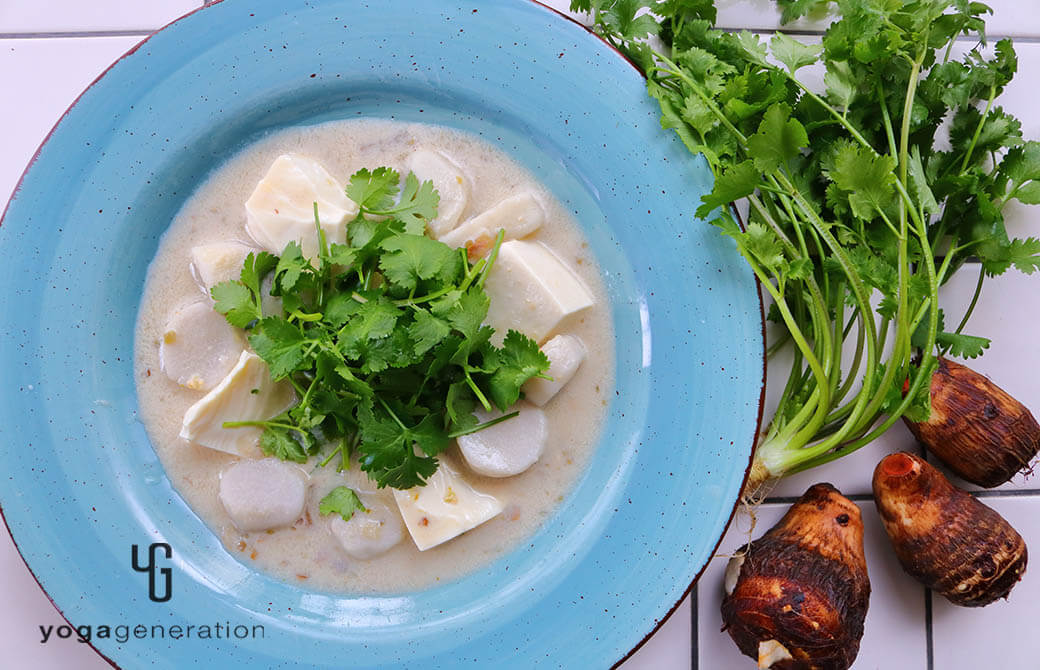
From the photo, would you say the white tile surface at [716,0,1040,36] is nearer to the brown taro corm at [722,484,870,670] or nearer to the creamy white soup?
the creamy white soup

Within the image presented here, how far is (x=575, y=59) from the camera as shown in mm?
1598

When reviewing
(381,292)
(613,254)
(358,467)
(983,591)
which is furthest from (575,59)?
(983,591)

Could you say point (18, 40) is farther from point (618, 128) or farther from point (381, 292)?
point (618, 128)

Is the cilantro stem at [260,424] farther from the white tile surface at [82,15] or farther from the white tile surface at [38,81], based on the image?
the white tile surface at [82,15]

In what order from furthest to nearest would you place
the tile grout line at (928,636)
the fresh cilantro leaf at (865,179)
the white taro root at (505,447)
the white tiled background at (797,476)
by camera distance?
1. the tile grout line at (928,636)
2. the white tiled background at (797,476)
3. the white taro root at (505,447)
4. the fresh cilantro leaf at (865,179)

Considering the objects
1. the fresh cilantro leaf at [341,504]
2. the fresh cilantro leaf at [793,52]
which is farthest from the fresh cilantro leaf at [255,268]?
the fresh cilantro leaf at [793,52]

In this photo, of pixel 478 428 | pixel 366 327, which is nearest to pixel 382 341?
pixel 366 327

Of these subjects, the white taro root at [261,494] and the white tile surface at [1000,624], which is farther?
the white tile surface at [1000,624]

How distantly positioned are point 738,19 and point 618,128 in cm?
48

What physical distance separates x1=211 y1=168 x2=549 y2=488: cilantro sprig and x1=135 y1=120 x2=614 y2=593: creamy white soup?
0.17 feet

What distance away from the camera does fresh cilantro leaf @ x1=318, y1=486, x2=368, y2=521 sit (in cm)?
161

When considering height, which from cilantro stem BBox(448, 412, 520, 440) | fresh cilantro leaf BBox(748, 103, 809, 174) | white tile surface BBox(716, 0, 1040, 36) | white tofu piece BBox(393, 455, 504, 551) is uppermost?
white tile surface BBox(716, 0, 1040, 36)

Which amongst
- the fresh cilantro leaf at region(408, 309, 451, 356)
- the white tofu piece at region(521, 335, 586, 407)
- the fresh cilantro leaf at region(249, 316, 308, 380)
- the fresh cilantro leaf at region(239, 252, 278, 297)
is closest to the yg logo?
the fresh cilantro leaf at region(249, 316, 308, 380)

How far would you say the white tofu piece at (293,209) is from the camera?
5.29 ft
